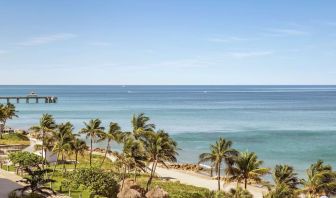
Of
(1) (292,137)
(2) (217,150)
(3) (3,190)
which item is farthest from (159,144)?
(1) (292,137)

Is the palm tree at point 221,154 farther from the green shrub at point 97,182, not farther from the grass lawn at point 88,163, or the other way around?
the grass lawn at point 88,163

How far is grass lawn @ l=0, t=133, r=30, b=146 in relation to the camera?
8338cm

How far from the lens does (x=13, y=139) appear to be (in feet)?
293

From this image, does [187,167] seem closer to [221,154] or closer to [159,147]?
[221,154]

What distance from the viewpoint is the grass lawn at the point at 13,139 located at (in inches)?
3282

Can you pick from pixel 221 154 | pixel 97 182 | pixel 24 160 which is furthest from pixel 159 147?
pixel 24 160

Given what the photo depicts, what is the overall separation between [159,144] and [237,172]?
397 inches

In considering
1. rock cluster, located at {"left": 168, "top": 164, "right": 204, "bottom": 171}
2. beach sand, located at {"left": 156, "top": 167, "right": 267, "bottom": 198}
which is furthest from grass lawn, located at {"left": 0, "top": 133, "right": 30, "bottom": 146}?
beach sand, located at {"left": 156, "top": 167, "right": 267, "bottom": 198}

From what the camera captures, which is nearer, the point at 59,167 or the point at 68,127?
the point at 68,127

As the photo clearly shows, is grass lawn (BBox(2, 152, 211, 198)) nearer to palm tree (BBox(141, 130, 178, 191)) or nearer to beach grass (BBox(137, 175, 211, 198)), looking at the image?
beach grass (BBox(137, 175, 211, 198))

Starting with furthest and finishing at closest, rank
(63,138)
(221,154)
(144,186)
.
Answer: (63,138)
(144,186)
(221,154)

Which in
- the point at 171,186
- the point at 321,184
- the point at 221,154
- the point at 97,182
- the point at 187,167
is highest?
the point at 221,154

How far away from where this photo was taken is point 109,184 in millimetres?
49094

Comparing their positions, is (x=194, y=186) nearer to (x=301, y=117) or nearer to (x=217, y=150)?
(x=217, y=150)
